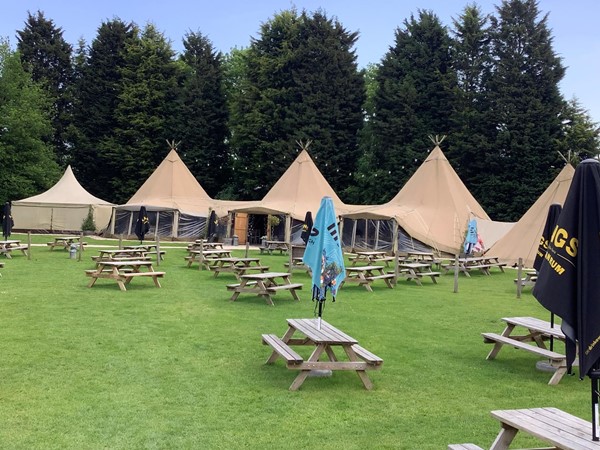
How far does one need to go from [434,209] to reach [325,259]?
1917 cm

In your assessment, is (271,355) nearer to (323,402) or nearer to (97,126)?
(323,402)

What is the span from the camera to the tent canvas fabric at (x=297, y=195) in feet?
92.7

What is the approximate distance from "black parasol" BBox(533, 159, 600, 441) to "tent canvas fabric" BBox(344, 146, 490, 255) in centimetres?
2015

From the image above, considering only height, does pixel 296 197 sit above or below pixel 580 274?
above

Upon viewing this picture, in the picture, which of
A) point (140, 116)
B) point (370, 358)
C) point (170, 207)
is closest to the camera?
point (370, 358)

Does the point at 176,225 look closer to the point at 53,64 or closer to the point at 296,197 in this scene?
the point at 296,197

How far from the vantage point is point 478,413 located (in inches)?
194

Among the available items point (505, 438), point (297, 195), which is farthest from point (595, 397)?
point (297, 195)

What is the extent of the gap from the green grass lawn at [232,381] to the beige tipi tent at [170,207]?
19.6 meters

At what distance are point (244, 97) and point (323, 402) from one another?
3689 centimetres

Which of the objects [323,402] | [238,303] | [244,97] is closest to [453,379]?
[323,402]

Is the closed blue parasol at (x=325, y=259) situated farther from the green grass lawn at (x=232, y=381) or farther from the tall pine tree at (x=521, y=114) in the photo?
the tall pine tree at (x=521, y=114)

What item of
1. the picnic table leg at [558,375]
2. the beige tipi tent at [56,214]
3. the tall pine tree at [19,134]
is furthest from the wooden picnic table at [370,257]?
the tall pine tree at [19,134]

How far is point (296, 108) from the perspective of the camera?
38969 millimetres
